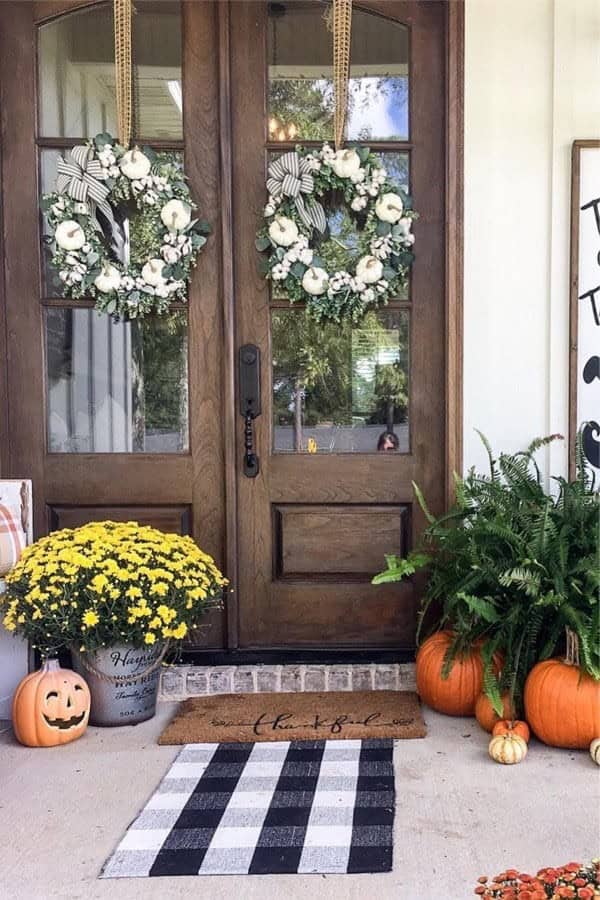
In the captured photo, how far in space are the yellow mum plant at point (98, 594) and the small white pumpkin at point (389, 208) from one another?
54.5 inches

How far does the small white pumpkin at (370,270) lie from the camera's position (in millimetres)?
2645

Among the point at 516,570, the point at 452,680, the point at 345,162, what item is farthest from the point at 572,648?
the point at 345,162

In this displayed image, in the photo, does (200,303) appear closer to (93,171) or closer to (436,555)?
(93,171)

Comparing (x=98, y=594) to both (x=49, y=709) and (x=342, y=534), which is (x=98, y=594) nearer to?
(x=49, y=709)

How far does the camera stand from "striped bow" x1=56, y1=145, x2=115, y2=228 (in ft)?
8.68

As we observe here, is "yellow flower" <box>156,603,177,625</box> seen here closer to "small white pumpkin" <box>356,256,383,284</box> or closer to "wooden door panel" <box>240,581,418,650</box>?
"wooden door panel" <box>240,581,418,650</box>

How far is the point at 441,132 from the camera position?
2.73 metres

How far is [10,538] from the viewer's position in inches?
96.7

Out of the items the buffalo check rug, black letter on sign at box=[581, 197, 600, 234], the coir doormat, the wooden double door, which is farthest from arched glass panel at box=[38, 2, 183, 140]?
the buffalo check rug

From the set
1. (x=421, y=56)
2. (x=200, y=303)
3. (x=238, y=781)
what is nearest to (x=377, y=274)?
(x=200, y=303)

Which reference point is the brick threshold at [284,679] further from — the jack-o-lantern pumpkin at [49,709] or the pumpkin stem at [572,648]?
the pumpkin stem at [572,648]

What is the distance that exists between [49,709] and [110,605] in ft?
1.13

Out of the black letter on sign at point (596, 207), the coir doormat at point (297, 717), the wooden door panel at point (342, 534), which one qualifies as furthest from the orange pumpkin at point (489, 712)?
the black letter on sign at point (596, 207)

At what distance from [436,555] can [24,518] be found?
4.76ft
